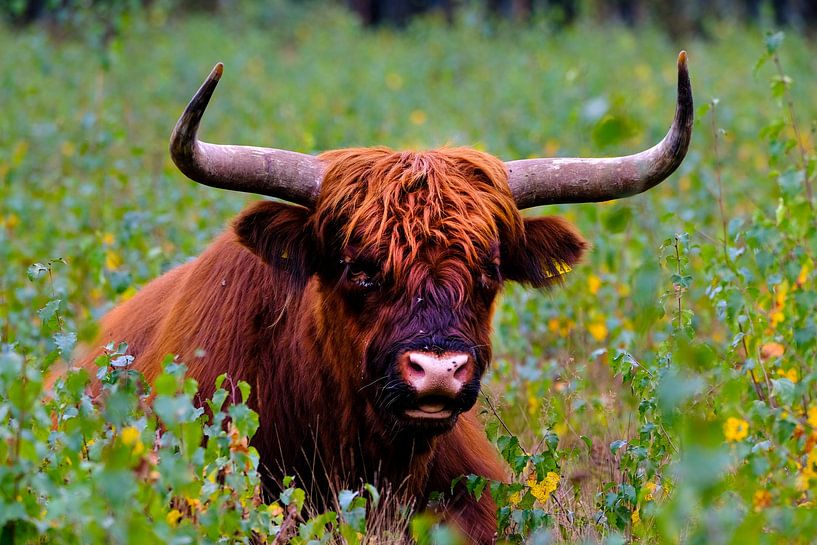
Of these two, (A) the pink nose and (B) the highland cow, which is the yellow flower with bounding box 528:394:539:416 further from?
(A) the pink nose

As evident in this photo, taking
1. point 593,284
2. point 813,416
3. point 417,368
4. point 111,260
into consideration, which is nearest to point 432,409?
point 417,368

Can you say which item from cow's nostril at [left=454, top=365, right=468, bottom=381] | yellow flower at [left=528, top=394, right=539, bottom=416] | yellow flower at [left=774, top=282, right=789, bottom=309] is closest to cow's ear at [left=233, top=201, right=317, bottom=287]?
cow's nostril at [left=454, top=365, right=468, bottom=381]

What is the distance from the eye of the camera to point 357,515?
3.29 m

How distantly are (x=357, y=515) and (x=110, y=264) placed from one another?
12.8 ft

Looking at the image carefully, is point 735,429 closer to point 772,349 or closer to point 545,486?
point 545,486

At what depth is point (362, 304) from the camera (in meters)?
4.12

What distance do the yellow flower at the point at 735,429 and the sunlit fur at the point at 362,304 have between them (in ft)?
2.72

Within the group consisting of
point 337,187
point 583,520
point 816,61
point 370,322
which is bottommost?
point 583,520

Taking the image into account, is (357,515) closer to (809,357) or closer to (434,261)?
(434,261)

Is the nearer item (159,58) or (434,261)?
(434,261)

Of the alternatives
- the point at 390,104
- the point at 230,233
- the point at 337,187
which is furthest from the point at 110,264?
the point at 390,104

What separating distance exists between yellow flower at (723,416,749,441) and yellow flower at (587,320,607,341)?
246cm

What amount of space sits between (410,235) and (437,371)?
1.95 feet

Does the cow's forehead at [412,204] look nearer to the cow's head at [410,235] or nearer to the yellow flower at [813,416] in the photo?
the cow's head at [410,235]
